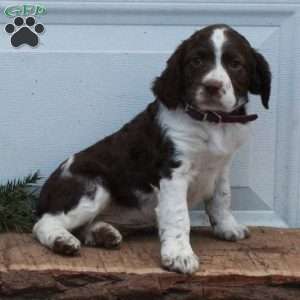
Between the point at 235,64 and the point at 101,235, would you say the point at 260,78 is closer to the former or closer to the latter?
the point at 235,64

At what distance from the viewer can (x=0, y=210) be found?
15.3 ft

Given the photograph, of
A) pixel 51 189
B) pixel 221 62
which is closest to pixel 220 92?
pixel 221 62

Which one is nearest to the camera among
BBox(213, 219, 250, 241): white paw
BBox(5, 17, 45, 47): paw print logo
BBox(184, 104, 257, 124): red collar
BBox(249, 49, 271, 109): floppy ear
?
BBox(184, 104, 257, 124): red collar

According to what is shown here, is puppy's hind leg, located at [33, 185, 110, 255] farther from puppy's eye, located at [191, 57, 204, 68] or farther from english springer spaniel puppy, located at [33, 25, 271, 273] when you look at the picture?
puppy's eye, located at [191, 57, 204, 68]

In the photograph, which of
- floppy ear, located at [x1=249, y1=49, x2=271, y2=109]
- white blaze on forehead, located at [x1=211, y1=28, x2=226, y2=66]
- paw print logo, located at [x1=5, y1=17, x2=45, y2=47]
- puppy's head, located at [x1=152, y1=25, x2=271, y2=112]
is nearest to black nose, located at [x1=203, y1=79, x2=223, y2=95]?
puppy's head, located at [x1=152, y1=25, x2=271, y2=112]

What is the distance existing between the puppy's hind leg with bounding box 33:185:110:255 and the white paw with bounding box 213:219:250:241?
25.4 inches

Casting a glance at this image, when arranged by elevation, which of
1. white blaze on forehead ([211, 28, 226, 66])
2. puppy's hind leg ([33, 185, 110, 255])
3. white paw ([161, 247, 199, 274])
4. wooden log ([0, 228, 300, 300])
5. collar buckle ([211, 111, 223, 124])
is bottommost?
wooden log ([0, 228, 300, 300])

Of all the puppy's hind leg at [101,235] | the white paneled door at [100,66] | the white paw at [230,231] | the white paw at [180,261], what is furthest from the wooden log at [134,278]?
the white paneled door at [100,66]

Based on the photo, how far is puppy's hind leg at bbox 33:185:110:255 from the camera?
4.32 m

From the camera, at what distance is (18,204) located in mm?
4766

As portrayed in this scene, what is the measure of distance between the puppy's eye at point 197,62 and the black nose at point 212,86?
0.55ft

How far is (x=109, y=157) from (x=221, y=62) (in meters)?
0.82

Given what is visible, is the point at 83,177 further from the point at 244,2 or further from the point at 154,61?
the point at 244,2

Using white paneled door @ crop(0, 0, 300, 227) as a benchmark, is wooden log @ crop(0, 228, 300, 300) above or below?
below
